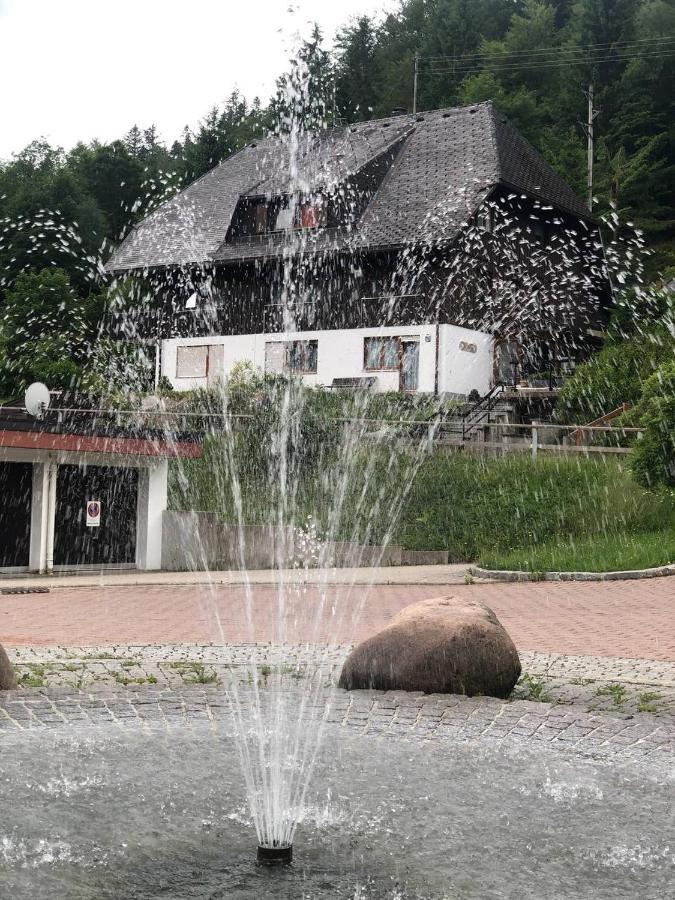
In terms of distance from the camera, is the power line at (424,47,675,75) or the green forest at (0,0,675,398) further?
the power line at (424,47,675,75)

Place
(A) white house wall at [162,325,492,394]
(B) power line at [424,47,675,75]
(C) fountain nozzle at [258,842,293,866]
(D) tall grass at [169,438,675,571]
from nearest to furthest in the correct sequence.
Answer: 1. (C) fountain nozzle at [258,842,293,866]
2. (D) tall grass at [169,438,675,571]
3. (A) white house wall at [162,325,492,394]
4. (B) power line at [424,47,675,75]

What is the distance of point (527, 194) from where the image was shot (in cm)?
3831

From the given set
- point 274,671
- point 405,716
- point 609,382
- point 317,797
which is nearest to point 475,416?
point 609,382

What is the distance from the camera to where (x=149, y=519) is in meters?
23.5

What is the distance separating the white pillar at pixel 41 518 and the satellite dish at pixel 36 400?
1.04 metres

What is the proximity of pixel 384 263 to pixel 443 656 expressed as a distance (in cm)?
2958

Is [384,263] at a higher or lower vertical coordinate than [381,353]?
higher

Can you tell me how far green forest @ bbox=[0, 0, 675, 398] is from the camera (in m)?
48.6

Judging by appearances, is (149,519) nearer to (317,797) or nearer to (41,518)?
(41,518)

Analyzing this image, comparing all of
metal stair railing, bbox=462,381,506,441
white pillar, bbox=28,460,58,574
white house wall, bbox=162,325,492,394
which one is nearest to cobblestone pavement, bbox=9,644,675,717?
white pillar, bbox=28,460,58,574

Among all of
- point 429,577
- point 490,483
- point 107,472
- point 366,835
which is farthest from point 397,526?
point 366,835

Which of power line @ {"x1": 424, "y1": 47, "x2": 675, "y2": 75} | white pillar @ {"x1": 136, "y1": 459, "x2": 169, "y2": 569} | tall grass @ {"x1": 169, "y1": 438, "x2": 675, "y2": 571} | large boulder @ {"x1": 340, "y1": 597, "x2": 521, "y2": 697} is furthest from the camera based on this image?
power line @ {"x1": 424, "y1": 47, "x2": 675, "y2": 75}

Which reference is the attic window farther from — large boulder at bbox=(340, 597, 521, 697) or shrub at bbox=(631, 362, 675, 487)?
large boulder at bbox=(340, 597, 521, 697)

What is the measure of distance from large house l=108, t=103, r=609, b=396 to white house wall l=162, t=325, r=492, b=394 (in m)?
0.05
